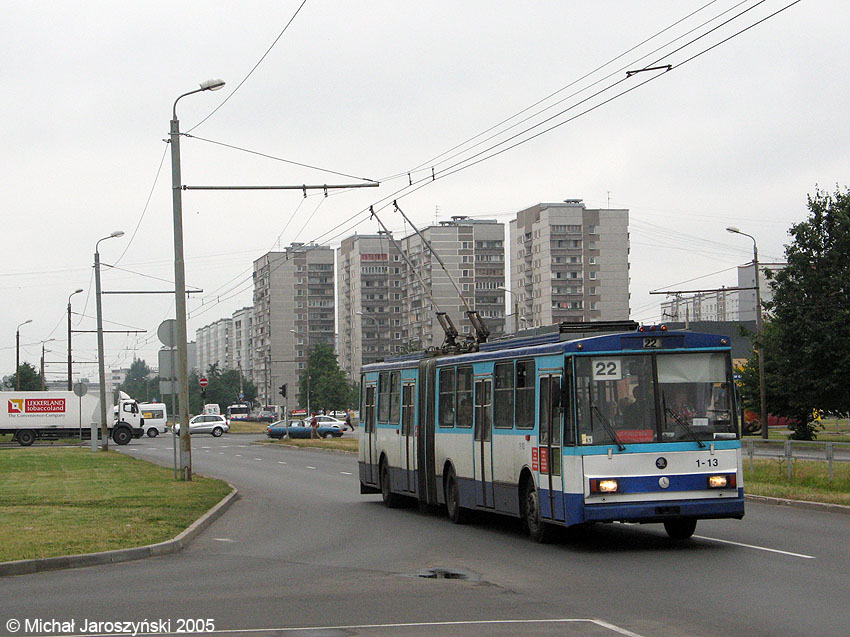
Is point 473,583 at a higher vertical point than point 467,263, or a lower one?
lower

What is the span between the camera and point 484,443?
17.8 m

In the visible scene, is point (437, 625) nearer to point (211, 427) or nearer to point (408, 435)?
point (408, 435)

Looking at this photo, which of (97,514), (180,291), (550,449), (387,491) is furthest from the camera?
(180,291)

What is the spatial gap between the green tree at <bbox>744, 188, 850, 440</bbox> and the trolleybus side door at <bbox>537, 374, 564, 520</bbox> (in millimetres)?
36935

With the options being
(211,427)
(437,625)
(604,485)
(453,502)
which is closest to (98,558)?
(604,485)

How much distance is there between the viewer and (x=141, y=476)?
3059 cm

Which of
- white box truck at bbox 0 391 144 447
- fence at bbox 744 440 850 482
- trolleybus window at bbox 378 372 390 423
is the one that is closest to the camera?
fence at bbox 744 440 850 482

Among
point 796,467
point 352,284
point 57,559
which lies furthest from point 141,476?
point 352,284

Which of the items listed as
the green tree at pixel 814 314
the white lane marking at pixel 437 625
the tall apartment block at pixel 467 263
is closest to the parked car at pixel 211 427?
the tall apartment block at pixel 467 263

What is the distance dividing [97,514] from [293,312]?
144 metres

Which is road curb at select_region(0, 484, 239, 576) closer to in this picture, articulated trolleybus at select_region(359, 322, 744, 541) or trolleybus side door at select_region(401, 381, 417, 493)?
articulated trolleybus at select_region(359, 322, 744, 541)

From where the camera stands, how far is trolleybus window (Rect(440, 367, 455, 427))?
19500 mm

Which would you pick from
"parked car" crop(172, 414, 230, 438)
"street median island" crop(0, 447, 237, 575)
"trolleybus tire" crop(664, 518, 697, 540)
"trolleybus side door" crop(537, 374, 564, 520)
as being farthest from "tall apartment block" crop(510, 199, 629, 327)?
"trolleybus side door" crop(537, 374, 564, 520)

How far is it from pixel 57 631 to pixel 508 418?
348 inches
